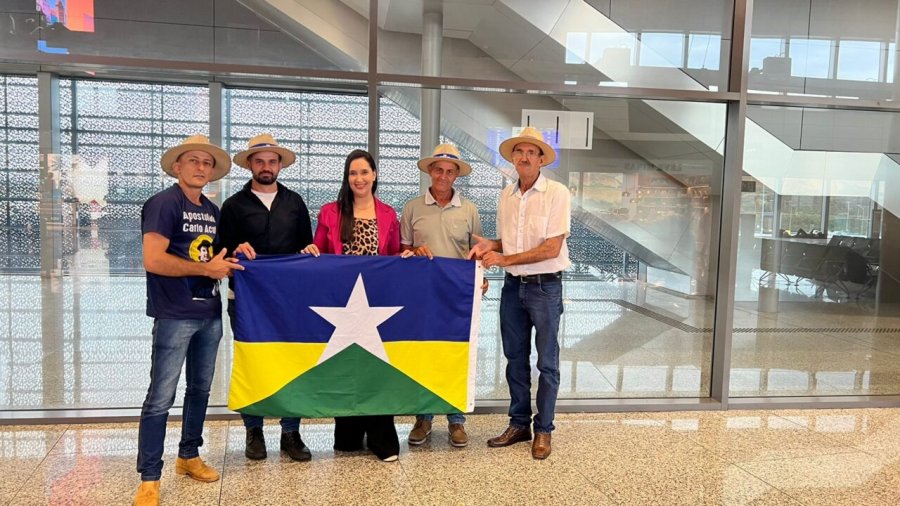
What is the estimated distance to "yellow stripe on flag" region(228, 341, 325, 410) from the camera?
10.1 ft

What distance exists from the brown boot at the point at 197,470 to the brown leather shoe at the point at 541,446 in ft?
5.52

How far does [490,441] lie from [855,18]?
4478 mm

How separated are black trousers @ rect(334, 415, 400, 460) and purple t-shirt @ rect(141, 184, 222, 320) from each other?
1.01 m

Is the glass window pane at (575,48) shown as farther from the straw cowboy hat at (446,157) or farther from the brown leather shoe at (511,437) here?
the brown leather shoe at (511,437)

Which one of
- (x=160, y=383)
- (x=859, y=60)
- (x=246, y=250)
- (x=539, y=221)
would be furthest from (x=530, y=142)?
(x=859, y=60)

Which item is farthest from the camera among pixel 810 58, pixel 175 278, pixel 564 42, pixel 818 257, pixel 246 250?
pixel 818 257

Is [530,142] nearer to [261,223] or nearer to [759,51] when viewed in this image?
[261,223]

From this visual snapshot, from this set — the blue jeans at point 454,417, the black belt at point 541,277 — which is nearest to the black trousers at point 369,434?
the blue jeans at point 454,417

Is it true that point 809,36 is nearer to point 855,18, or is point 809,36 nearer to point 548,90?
point 855,18

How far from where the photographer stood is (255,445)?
3252mm

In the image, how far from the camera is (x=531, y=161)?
11.0 ft

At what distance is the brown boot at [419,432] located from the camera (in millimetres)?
3482

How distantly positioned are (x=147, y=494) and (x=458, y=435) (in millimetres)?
1613

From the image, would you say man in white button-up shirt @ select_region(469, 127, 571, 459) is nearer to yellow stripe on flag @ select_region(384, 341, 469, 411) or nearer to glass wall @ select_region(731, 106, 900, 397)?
yellow stripe on flag @ select_region(384, 341, 469, 411)
